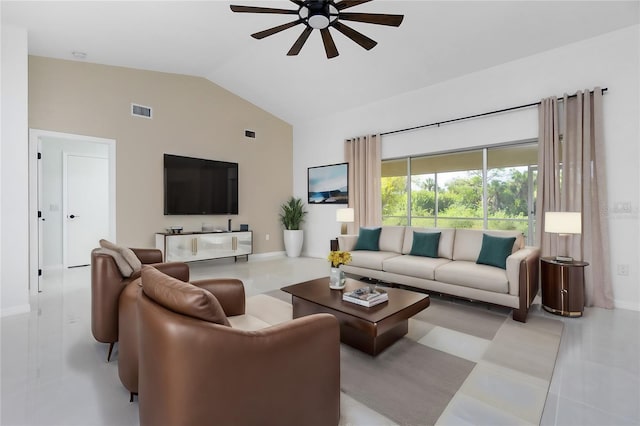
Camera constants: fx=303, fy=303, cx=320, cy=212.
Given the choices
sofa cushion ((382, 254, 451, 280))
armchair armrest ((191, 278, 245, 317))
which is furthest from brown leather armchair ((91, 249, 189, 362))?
sofa cushion ((382, 254, 451, 280))

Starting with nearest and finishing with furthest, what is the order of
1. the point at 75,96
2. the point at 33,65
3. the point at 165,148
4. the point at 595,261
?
the point at 595,261, the point at 33,65, the point at 75,96, the point at 165,148

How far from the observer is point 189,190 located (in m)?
5.70

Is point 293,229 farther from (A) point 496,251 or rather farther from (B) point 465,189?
(A) point 496,251

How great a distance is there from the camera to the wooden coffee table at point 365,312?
2170mm

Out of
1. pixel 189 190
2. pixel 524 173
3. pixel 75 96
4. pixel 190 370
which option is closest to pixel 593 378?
pixel 190 370

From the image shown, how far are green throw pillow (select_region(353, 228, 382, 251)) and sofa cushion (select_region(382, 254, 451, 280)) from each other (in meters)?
0.58

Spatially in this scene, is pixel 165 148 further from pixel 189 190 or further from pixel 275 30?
pixel 275 30

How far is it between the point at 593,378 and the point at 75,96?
6660 mm

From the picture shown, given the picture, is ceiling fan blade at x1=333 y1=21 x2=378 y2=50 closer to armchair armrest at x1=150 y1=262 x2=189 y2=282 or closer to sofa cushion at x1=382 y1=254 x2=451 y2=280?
armchair armrest at x1=150 y1=262 x2=189 y2=282

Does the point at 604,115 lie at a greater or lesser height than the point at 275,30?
lesser

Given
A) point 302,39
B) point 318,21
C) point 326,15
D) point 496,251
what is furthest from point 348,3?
point 496,251

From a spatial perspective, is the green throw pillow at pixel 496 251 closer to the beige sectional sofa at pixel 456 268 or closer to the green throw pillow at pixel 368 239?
the beige sectional sofa at pixel 456 268

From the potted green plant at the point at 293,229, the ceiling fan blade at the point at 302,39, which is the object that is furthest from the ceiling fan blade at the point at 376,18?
the potted green plant at the point at 293,229

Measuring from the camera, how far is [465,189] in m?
4.97
